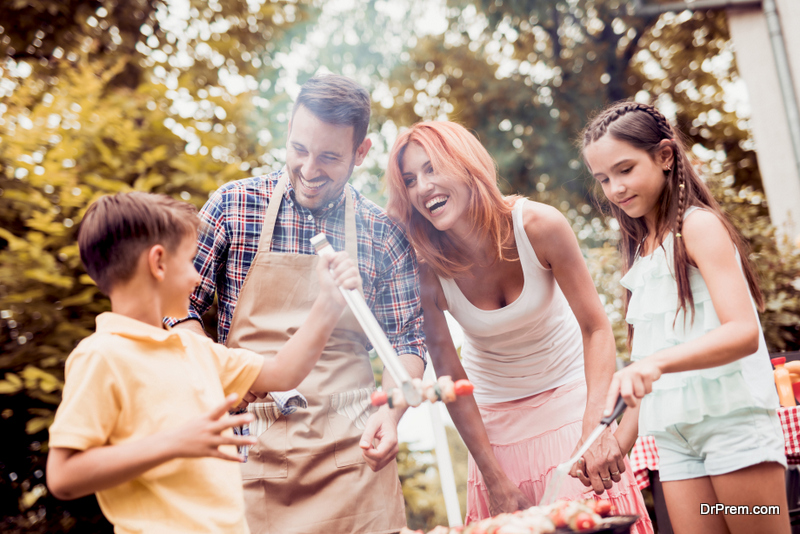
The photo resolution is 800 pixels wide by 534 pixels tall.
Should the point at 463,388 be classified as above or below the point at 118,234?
below

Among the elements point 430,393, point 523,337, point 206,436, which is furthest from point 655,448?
point 206,436

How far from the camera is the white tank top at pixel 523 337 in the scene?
217cm

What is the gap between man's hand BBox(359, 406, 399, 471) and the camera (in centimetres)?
174

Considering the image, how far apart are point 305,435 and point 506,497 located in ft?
2.39

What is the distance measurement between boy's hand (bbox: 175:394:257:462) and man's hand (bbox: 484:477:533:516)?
1.18 metres

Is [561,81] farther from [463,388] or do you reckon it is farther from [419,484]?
[463,388]

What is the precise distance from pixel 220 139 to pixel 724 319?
284 cm

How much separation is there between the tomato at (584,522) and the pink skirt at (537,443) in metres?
0.91

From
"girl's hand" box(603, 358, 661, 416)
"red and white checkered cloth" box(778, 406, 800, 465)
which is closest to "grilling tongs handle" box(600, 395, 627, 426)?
"girl's hand" box(603, 358, 661, 416)

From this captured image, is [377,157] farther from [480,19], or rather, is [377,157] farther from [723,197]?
[723,197]

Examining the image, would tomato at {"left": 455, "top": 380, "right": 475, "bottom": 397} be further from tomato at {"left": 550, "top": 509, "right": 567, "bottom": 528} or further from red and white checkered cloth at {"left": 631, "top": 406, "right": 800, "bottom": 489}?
red and white checkered cloth at {"left": 631, "top": 406, "right": 800, "bottom": 489}

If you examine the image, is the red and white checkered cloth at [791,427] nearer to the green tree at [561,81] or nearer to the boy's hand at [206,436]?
the boy's hand at [206,436]

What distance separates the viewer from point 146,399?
1.26 m

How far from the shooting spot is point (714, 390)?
1.67 metres
